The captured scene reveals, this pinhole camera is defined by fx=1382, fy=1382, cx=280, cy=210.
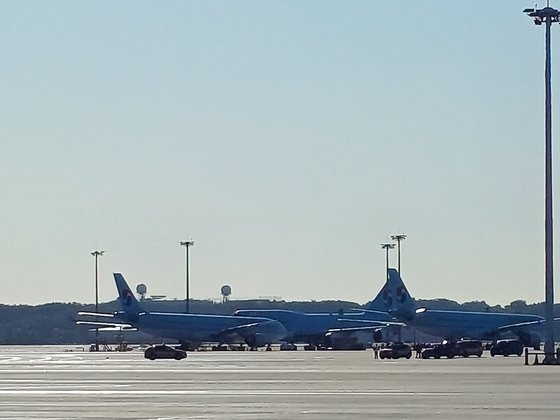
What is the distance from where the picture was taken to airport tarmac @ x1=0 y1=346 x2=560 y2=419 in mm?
39656

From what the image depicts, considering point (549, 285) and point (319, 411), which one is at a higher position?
point (549, 285)

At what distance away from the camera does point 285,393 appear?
163 ft

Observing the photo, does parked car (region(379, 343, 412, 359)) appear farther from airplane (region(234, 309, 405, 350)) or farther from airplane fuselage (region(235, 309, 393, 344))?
airplane fuselage (region(235, 309, 393, 344))

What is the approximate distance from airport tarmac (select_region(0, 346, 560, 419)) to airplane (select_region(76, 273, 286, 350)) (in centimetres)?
6734

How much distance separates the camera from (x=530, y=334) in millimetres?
141875

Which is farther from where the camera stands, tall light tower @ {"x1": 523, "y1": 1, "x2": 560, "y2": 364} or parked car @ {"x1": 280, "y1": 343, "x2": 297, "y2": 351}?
parked car @ {"x1": 280, "y1": 343, "x2": 297, "y2": 351}

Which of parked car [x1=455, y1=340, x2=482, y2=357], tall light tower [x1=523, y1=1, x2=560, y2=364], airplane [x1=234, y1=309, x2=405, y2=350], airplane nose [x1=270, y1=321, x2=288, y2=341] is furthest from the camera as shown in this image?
airplane [x1=234, y1=309, x2=405, y2=350]

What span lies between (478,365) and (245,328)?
70.3 m

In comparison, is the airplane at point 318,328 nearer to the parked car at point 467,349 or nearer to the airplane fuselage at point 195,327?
the airplane fuselage at point 195,327

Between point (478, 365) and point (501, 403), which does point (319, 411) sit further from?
point (478, 365)

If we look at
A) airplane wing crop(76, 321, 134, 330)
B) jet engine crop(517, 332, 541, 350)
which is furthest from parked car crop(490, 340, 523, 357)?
airplane wing crop(76, 321, 134, 330)

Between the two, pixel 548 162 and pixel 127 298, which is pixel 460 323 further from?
pixel 548 162

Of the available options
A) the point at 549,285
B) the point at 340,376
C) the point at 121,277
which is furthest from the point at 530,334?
the point at 340,376

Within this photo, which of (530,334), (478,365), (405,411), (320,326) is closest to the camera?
(405,411)
